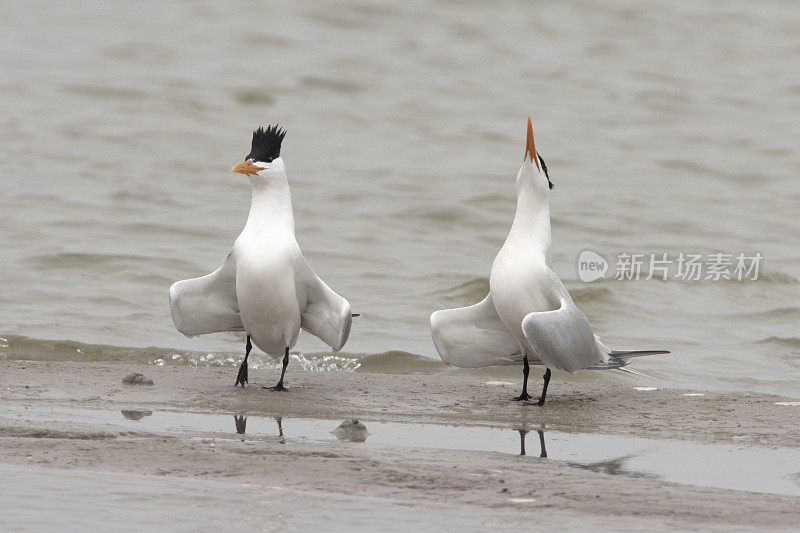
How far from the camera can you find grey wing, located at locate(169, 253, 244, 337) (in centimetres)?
724

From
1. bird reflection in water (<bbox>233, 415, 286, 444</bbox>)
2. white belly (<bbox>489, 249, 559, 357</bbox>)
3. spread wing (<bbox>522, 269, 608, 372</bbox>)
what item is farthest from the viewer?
white belly (<bbox>489, 249, 559, 357</bbox>)

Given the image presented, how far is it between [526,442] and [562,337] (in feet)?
2.89

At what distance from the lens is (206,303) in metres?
7.34

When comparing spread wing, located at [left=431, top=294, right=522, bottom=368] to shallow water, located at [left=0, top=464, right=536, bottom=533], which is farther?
spread wing, located at [left=431, top=294, right=522, bottom=368]

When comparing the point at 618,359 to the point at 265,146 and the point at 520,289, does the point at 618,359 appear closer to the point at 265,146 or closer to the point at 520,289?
the point at 520,289

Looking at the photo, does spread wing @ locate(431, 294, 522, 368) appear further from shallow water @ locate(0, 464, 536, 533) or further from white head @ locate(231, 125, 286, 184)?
shallow water @ locate(0, 464, 536, 533)

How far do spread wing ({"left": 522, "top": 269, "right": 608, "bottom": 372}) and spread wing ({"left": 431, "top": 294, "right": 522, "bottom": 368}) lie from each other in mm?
493

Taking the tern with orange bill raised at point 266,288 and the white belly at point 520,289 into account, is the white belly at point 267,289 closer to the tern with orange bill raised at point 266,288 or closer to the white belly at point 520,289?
the tern with orange bill raised at point 266,288

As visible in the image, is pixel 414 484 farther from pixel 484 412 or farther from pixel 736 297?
pixel 736 297

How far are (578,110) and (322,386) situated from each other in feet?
51.4

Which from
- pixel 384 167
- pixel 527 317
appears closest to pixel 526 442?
pixel 527 317

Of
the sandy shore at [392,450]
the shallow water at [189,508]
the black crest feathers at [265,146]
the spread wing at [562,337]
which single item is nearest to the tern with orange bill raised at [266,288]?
the black crest feathers at [265,146]

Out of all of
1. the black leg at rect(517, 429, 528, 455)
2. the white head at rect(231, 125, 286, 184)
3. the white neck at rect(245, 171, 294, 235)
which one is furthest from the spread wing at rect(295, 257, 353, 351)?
the black leg at rect(517, 429, 528, 455)

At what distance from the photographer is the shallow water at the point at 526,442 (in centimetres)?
520
